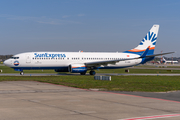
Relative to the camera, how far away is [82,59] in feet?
173

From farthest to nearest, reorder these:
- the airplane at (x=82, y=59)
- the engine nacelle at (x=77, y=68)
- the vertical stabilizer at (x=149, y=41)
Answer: the vertical stabilizer at (x=149, y=41), the engine nacelle at (x=77, y=68), the airplane at (x=82, y=59)

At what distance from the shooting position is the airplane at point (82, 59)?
159ft

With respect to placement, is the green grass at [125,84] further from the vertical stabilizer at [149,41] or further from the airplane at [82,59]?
the vertical stabilizer at [149,41]

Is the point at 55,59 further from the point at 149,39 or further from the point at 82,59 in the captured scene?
the point at 149,39

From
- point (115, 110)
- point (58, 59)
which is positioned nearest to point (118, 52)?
point (58, 59)

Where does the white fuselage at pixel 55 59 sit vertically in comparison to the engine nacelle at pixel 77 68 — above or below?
above

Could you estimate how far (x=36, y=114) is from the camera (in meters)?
12.0

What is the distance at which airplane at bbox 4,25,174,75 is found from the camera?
159 feet

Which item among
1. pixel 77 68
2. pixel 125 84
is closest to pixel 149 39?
pixel 77 68

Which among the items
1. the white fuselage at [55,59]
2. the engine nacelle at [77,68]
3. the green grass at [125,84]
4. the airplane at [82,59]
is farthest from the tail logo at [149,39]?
the green grass at [125,84]

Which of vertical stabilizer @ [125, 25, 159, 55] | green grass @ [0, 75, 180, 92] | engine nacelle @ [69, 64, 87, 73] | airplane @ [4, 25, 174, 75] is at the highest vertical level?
vertical stabilizer @ [125, 25, 159, 55]

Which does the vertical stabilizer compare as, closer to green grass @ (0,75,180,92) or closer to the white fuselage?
the white fuselage

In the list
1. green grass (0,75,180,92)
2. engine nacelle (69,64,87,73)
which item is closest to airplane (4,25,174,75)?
engine nacelle (69,64,87,73)

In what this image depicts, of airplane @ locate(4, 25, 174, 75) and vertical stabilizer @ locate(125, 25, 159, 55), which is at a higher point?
vertical stabilizer @ locate(125, 25, 159, 55)
